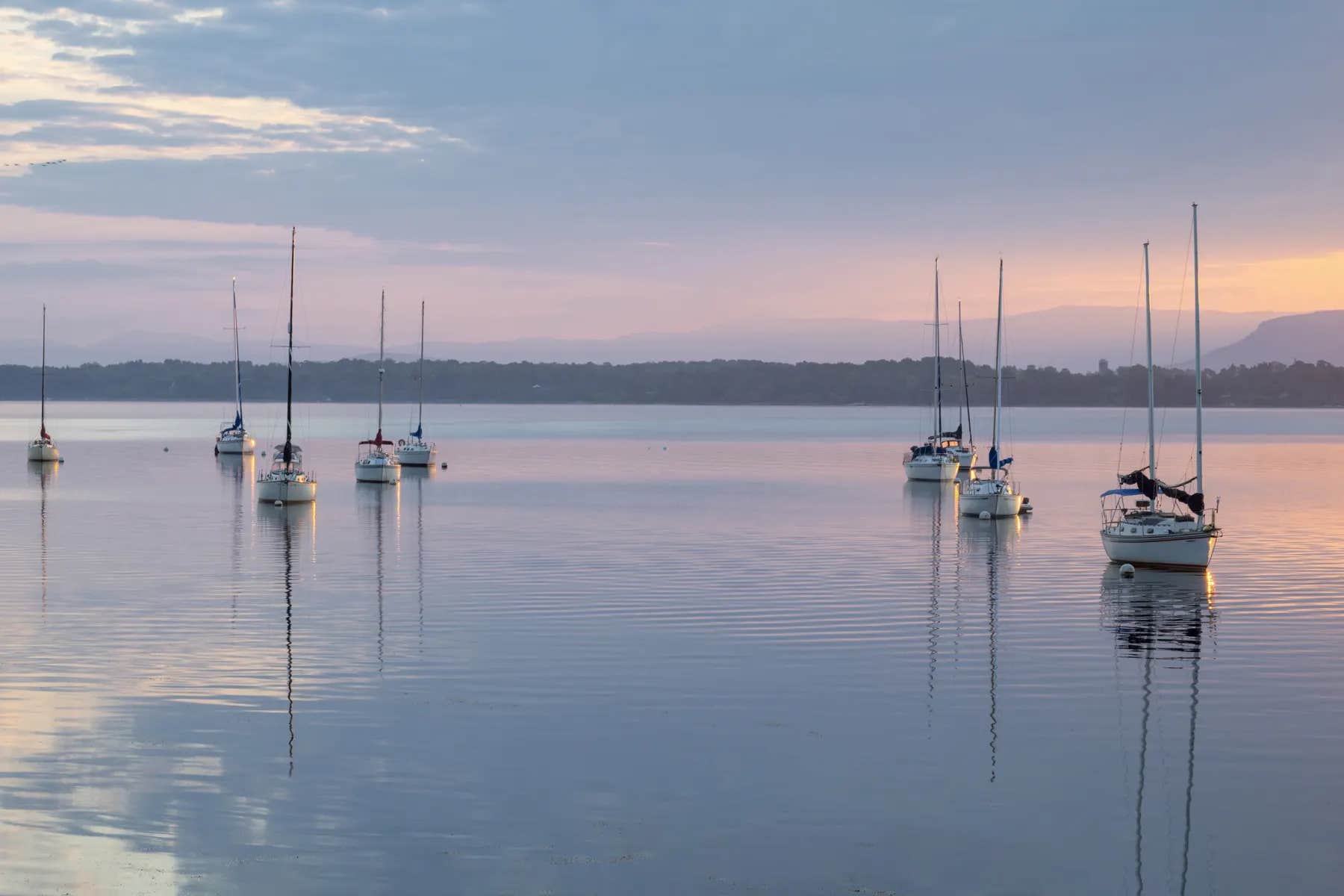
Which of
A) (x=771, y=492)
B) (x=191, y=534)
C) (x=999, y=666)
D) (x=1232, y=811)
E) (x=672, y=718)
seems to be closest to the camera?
A: (x=1232, y=811)

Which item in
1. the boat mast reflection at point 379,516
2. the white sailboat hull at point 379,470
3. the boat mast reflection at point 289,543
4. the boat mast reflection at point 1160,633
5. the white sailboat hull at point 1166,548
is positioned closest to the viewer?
the boat mast reflection at point 1160,633

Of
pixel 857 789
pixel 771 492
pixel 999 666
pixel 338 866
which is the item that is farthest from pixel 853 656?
pixel 771 492

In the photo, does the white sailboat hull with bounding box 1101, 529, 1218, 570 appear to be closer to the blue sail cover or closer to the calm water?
the calm water

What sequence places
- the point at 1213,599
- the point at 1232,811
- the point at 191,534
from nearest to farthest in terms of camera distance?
the point at 1232,811 < the point at 1213,599 < the point at 191,534

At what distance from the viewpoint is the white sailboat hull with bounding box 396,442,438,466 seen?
110812 mm

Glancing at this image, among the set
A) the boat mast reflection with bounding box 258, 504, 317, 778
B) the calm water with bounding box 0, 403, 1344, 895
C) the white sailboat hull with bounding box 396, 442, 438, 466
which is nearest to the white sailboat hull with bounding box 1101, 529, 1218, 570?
the calm water with bounding box 0, 403, 1344, 895

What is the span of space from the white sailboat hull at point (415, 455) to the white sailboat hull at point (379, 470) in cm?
1951

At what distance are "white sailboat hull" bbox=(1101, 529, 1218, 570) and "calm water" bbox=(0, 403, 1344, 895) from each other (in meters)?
0.78

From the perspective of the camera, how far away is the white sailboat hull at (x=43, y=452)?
111938 mm

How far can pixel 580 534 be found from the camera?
5872 centimetres

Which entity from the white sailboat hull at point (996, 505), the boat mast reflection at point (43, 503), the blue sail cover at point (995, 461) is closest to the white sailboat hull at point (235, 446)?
the boat mast reflection at point (43, 503)

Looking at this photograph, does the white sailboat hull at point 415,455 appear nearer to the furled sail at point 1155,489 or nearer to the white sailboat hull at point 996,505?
the white sailboat hull at point 996,505

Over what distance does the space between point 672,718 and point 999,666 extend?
8874 mm

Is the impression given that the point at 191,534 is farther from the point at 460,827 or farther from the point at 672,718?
the point at 460,827
